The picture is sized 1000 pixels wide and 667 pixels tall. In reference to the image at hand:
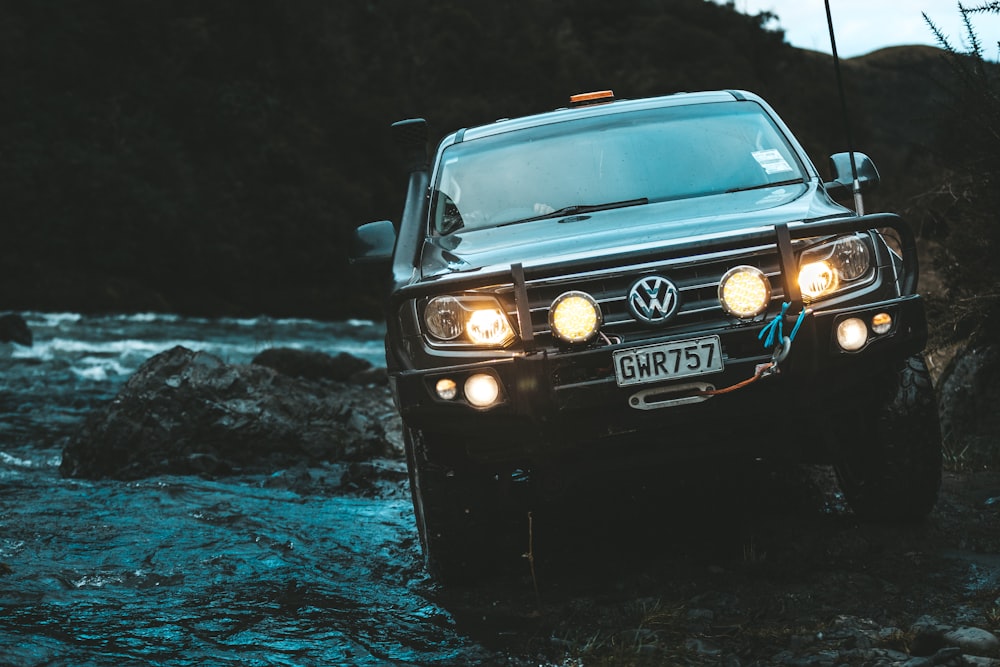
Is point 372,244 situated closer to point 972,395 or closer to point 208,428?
point 208,428

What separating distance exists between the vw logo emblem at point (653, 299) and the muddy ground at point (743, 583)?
0.91m

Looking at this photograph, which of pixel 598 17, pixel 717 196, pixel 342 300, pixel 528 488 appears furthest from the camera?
pixel 598 17

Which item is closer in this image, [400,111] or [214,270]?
[214,270]

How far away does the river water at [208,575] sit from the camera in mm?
3615

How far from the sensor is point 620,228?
4.09 metres

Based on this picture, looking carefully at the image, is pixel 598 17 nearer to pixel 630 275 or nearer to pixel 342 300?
pixel 342 300

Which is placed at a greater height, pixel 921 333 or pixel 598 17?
pixel 598 17

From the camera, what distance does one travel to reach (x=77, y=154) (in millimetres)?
34531

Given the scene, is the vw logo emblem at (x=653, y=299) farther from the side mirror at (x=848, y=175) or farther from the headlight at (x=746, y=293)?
the side mirror at (x=848, y=175)

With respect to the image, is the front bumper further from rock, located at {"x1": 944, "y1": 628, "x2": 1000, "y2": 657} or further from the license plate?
rock, located at {"x1": 944, "y1": 628, "x2": 1000, "y2": 657}

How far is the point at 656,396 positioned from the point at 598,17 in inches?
2905

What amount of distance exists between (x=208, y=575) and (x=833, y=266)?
2.68m

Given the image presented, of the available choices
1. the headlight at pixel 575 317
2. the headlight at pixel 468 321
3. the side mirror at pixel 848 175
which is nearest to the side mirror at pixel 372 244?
the headlight at pixel 468 321

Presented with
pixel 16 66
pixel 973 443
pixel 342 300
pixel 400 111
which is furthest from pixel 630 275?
pixel 400 111
